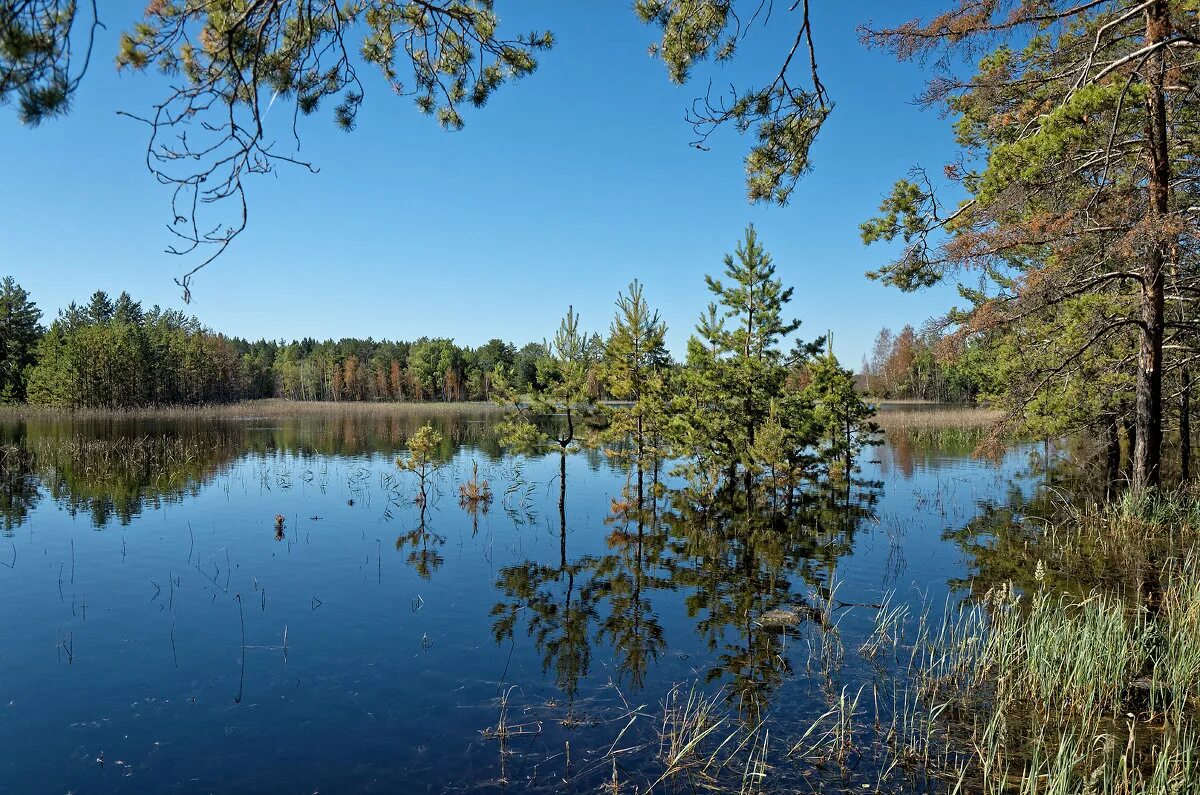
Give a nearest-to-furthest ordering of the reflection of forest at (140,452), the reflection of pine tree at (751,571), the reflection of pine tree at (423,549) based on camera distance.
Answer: the reflection of pine tree at (751,571), the reflection of pine tree at (423,549), the reflection of forest at (140,452)

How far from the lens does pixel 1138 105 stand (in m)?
13.2

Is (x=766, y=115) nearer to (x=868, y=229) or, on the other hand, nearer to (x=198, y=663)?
(x=868, y=229)

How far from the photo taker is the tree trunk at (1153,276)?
11938 millimetres

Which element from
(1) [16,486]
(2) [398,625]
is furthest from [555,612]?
(1) [16,486]

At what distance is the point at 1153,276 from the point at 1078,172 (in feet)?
7.92

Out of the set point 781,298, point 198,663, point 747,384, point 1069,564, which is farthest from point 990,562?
point 198,663

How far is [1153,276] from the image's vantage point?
43.4ft

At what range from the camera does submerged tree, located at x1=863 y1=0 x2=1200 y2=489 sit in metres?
11.7

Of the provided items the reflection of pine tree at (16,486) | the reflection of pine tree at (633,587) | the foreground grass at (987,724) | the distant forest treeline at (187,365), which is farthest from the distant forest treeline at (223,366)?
the foreground grass at (987,724)

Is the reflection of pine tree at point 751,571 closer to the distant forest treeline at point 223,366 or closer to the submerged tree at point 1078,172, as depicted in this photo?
the submerged tree at point 1078,172

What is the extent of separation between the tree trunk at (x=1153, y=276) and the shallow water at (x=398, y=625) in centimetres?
416

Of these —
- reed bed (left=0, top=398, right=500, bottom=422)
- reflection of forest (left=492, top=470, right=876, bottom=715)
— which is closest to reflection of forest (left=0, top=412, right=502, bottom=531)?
reed bed (left=0, top=398, right=500, bottom=422)

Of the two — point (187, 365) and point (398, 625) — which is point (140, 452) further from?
point (187, 365)

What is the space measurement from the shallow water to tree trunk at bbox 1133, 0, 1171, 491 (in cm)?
416
